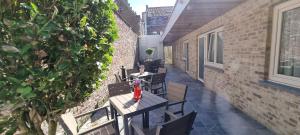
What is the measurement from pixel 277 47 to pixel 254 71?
0.64 meters

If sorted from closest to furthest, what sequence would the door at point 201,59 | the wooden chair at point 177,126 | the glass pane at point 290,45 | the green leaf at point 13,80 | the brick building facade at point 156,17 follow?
the green leaf at point 13,80, the wooden chair at point 177,126, the glass pane at point 290,45, the door at point 201,59, the brick building facade at point 156,17

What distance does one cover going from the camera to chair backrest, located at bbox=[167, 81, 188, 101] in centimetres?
276

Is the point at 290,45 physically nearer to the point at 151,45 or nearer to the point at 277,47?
the point at 277,47

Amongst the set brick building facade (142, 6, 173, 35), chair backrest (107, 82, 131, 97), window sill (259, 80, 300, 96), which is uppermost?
brick building facade (142, 6, 173, 35)

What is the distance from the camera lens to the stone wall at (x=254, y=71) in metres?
2.46

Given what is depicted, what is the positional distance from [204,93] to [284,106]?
2.81m

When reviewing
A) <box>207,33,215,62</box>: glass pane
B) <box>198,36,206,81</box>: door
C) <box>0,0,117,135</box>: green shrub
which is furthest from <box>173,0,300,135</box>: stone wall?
<box>0,0,117,135</box>: green shrub

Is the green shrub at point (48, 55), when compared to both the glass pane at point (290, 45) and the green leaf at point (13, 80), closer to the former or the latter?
the green leaf at point (13, 80)

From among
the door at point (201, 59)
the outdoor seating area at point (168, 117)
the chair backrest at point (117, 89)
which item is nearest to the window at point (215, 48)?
the door at point (201, 59)

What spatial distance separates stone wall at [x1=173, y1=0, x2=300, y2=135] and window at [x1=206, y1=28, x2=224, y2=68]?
60 centimetres

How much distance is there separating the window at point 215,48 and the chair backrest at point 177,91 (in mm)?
2695

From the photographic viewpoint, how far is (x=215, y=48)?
535 cm

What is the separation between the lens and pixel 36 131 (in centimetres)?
132

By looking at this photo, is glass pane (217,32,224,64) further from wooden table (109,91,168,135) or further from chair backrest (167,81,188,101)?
wooden table (109,91,168,135)
